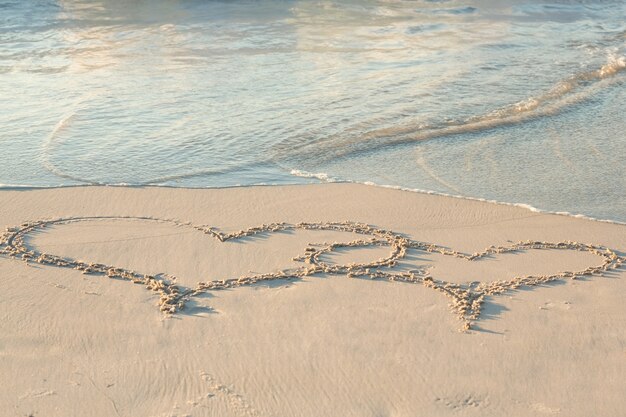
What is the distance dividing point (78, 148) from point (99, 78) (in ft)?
8.19

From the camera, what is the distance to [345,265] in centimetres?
474

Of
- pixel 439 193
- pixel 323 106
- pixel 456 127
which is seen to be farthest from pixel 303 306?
pixel 323 106

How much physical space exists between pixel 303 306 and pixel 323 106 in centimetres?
392

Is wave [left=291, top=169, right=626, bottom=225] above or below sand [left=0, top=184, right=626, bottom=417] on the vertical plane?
above

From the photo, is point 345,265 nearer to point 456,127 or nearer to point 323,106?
point 456,127

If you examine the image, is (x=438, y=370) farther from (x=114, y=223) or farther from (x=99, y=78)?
(x=99, y=78)

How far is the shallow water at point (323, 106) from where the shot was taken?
20.5ft

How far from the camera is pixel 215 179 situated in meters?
6.12

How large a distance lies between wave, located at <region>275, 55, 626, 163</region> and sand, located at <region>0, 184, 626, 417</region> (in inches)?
38.4

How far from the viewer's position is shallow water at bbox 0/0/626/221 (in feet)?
20.5

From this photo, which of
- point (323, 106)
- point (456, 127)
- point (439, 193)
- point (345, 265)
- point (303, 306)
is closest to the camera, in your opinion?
point (303, 306)

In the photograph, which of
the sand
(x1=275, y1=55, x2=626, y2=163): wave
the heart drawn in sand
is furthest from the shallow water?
the heart drawn in sand

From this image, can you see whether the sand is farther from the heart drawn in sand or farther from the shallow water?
the shallow water

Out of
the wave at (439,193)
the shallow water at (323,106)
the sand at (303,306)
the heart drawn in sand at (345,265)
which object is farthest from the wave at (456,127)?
the heart drawn in sand at (345,265)
